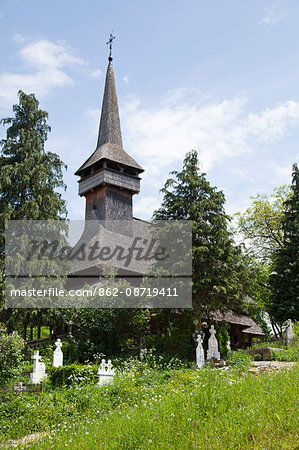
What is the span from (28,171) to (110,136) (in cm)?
1174

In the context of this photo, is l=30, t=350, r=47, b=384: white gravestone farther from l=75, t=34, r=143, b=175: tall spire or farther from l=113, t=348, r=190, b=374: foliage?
l=75, t=34, r=143, b=175: tall spire

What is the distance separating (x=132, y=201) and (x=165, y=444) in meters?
26.2

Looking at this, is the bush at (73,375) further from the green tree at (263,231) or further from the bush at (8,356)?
the green tree at (263,231)

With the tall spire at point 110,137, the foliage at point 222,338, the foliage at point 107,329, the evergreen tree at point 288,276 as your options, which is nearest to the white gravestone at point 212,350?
the foliage at point 222,338

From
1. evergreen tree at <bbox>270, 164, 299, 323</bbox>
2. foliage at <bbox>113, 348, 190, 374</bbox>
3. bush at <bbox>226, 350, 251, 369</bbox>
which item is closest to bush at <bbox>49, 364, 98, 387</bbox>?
foliage at <bbox>113, 348, 190, 374</bbox>

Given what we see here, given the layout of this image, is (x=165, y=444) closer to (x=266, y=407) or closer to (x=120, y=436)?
(x=120, y=436)

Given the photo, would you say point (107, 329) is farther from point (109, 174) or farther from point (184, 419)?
point (109, 174)

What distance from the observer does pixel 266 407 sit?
Result: 6410 mm

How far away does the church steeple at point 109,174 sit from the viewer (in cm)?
3033

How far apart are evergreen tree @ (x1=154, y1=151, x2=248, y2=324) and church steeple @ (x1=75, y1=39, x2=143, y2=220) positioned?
1076 centimetres

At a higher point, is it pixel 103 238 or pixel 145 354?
pixel 103 238

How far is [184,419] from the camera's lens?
21.1ft

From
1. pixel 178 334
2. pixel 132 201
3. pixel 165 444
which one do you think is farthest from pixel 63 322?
pixel 165 444

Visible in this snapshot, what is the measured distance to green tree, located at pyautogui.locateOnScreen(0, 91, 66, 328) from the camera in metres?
21.9
